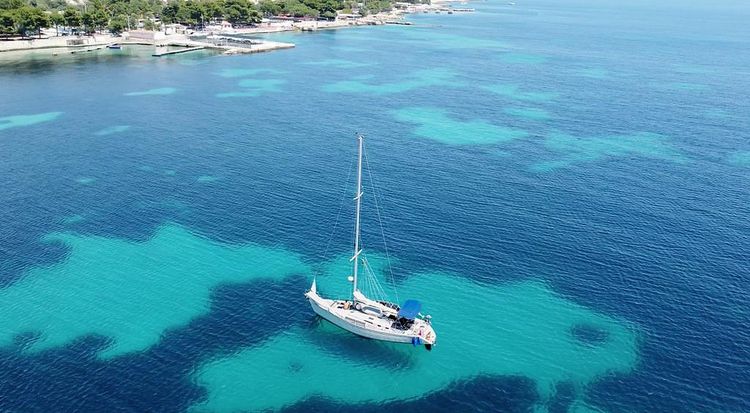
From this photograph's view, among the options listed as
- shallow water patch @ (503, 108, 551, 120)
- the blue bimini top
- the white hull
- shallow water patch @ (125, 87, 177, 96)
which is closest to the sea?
the white hull

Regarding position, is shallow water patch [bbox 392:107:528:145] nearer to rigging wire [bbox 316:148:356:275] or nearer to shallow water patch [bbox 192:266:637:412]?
rigging wire [bbox 316:148:356:275]

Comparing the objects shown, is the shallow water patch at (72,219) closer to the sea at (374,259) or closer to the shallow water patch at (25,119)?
the sea at (374,259)

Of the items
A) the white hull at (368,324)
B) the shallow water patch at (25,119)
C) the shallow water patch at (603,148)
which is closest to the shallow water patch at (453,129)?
the shallow water patch at (603,148)

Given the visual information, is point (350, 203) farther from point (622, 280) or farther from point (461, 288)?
point (622, 280)

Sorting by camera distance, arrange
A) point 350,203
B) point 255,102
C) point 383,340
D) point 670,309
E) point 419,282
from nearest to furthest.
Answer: point 383,340, point 670,309, point 419,282, point 350,203, point 255,102

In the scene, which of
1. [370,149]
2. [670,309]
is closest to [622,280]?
[670,309]
